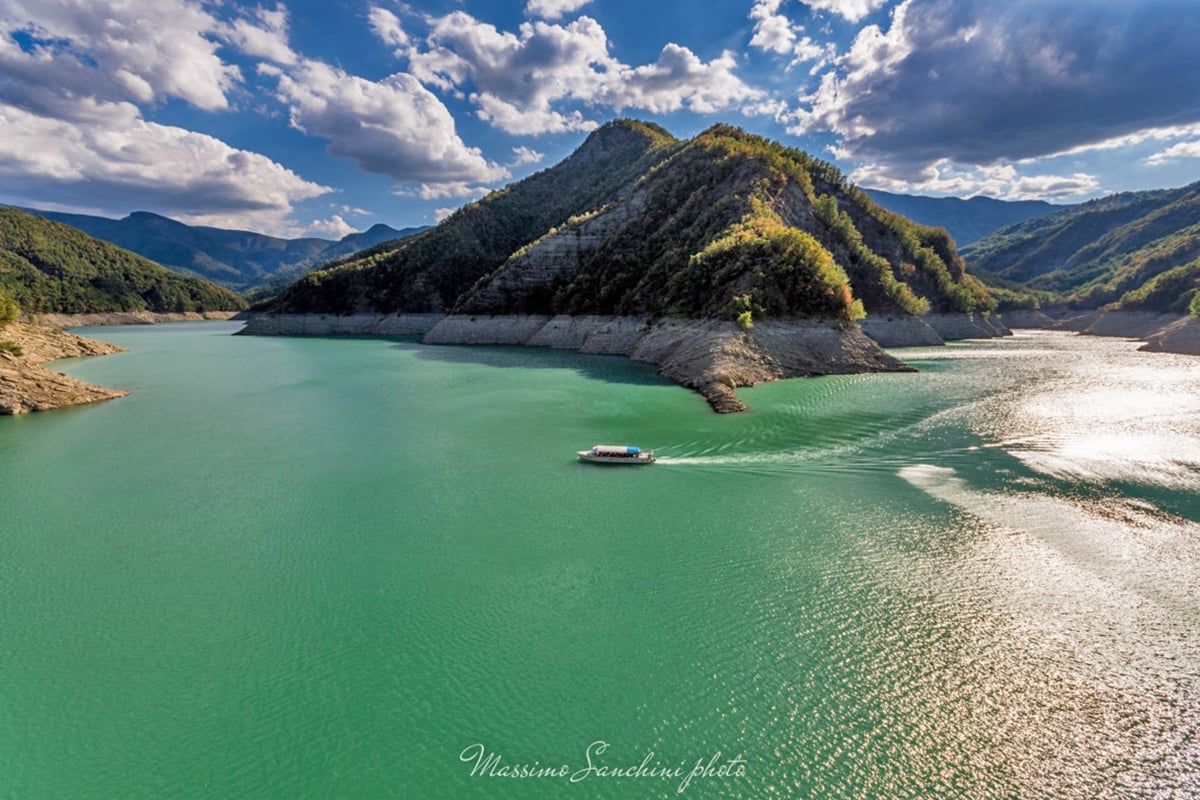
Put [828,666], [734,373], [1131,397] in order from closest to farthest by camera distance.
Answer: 1. [828,666]
2. [1131,397]
3. [734,373]

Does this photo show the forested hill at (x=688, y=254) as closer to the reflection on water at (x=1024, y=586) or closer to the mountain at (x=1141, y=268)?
the mountain at (x=1141, y=268)

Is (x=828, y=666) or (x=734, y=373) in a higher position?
(x=734, y=373)

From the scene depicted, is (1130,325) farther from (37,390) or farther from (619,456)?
(37,390)

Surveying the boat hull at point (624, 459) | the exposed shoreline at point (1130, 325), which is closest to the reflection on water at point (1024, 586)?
the boat hull at point (624, 459)

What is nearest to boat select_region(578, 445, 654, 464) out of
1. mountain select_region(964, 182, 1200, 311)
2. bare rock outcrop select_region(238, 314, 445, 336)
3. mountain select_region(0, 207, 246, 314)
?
bare rock outcrop select_region(238, 314, 445, 336)

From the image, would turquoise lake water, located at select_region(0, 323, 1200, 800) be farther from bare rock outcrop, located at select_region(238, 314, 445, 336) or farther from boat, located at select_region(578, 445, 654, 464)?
bare rock outcrop, located at select_region(238, 314, 445, 336)

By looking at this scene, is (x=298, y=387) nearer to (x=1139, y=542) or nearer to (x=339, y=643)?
(x=339, y=643)

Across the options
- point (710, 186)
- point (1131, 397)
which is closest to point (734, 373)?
point (1131, 397)
